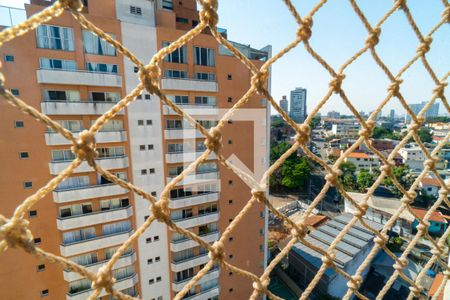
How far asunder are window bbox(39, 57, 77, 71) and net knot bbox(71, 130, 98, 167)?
117 inches

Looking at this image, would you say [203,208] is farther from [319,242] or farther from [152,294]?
[319,242]

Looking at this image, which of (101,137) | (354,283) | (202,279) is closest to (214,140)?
(354,283)

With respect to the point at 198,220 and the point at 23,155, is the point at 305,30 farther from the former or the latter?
the point at 198,220

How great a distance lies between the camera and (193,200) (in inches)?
138

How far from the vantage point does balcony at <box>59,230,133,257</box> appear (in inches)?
113

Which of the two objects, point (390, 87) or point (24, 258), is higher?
point (390, 87)

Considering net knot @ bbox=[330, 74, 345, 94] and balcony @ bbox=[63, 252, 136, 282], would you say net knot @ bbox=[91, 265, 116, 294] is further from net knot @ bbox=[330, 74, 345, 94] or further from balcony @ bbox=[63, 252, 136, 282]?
balcony @ bbox=[63, 252, 136, 282]

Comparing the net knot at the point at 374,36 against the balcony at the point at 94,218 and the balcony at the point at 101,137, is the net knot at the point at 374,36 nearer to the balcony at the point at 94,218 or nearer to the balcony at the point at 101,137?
the balcony at the point at 101,137

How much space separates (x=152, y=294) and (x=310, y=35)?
4.09 metres

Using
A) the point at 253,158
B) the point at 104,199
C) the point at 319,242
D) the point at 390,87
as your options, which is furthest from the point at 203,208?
the point at 390,87

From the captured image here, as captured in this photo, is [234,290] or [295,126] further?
[234,290]

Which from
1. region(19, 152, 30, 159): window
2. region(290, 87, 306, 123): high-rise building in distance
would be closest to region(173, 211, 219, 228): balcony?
region(19, 152, 30, 159): window

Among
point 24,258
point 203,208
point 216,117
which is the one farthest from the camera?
point 203,208

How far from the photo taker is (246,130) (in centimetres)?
384
